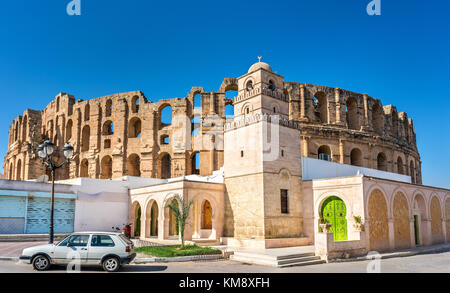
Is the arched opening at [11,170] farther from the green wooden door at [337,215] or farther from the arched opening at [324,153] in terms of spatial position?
the green wooden door at [337,215]

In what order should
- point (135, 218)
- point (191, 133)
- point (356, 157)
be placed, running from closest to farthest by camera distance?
point (135, 218) → point (191, 133) → point (356, 157)

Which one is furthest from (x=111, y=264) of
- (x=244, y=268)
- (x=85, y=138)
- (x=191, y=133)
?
(x=85, y=138)

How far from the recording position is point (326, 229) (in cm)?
1653

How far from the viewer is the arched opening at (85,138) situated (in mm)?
41375

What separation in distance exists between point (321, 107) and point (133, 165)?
66.7 feet

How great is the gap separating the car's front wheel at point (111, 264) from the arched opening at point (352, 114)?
30.7 meters

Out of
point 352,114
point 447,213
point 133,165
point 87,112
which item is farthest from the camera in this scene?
point 87,112

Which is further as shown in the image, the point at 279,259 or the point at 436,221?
the point at 436,221

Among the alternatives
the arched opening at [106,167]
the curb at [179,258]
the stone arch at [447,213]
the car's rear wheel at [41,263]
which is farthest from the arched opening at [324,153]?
the car's rear wheel at [41,263]

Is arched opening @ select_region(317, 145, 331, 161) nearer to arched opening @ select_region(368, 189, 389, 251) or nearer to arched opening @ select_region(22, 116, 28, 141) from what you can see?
arched opening @ select_region(368, 189, 389, 251)

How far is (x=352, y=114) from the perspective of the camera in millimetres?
38156

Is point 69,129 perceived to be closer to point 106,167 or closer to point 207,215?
point 106,167

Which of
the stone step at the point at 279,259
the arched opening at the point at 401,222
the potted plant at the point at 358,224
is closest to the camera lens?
the stone step at the point at 279,259
